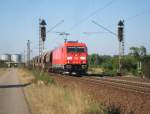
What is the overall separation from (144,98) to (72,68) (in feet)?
96.8

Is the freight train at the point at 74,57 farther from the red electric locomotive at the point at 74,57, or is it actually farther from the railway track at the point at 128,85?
the railway track at the point at 128,85

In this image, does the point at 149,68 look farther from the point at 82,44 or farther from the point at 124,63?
the point at 124,63

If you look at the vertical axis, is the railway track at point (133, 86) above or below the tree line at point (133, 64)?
below

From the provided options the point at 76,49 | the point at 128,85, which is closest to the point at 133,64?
the point at 76,49

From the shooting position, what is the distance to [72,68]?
47.1m

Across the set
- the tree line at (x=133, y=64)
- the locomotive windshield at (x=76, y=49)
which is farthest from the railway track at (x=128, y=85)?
the locomotive windshield at (x=76, y=49)

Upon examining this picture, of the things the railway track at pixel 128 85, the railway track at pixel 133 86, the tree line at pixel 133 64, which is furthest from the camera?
the tree line at pixel 133 64

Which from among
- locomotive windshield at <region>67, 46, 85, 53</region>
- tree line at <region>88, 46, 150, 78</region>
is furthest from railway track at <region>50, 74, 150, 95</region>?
locomotive windshield at <region>67, 46, 85, 53</region>

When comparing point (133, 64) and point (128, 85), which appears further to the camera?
point (133, 64)

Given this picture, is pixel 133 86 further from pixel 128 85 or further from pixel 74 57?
pixel 74 57

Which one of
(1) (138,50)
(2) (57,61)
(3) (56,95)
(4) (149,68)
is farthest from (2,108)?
(1) (138,50)

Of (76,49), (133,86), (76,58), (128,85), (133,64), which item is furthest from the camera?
(133,64)

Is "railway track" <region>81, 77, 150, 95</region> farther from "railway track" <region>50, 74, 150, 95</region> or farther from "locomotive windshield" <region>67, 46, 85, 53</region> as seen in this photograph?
"locomotive windshield" <region>67, 46, 85, 53</region>

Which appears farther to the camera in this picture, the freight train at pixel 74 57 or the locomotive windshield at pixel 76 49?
the locomotive windshield at pixel 76 49
